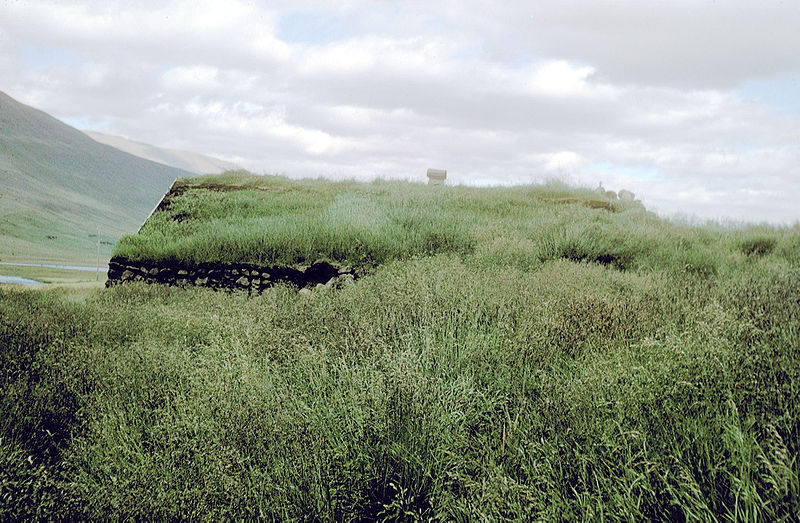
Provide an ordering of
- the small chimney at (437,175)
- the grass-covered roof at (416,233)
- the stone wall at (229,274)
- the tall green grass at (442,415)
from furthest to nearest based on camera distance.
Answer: the small chimney at (437,175) → the stone wall at (229,274) → the grass-covered roof at (416,233) → the tall green grass at (442,415)

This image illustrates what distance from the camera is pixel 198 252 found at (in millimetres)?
7223

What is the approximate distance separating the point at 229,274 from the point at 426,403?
18.0ft

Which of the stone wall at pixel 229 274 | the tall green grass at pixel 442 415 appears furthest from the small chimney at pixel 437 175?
the tall green grass at pixel 442 415

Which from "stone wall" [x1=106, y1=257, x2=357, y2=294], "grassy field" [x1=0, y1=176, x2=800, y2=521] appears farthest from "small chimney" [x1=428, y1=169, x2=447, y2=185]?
"grassy field" [x1=0, y1=176, x2=800, y2=521]

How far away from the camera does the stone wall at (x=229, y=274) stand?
650 cm

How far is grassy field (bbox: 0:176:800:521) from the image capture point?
1.73 metres

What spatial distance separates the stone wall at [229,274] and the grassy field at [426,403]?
126 centimetres

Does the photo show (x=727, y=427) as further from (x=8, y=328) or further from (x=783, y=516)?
(x=8, y=328)

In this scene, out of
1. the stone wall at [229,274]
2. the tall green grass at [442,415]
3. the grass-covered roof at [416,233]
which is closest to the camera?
the tall green grass at [442,415]

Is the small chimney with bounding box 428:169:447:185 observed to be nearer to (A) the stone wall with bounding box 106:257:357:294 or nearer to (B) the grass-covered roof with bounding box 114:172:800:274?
(B) the grass-covered roof with bounding box 114:172:800:274

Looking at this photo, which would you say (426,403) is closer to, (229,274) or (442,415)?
(442,415)

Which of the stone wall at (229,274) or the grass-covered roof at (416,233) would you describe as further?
the stone wall at (229,274)

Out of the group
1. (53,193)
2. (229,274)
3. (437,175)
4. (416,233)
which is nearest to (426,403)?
(416,233)

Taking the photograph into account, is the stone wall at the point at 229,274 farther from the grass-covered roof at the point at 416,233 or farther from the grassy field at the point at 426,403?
the grassy field at the point at 426,403
